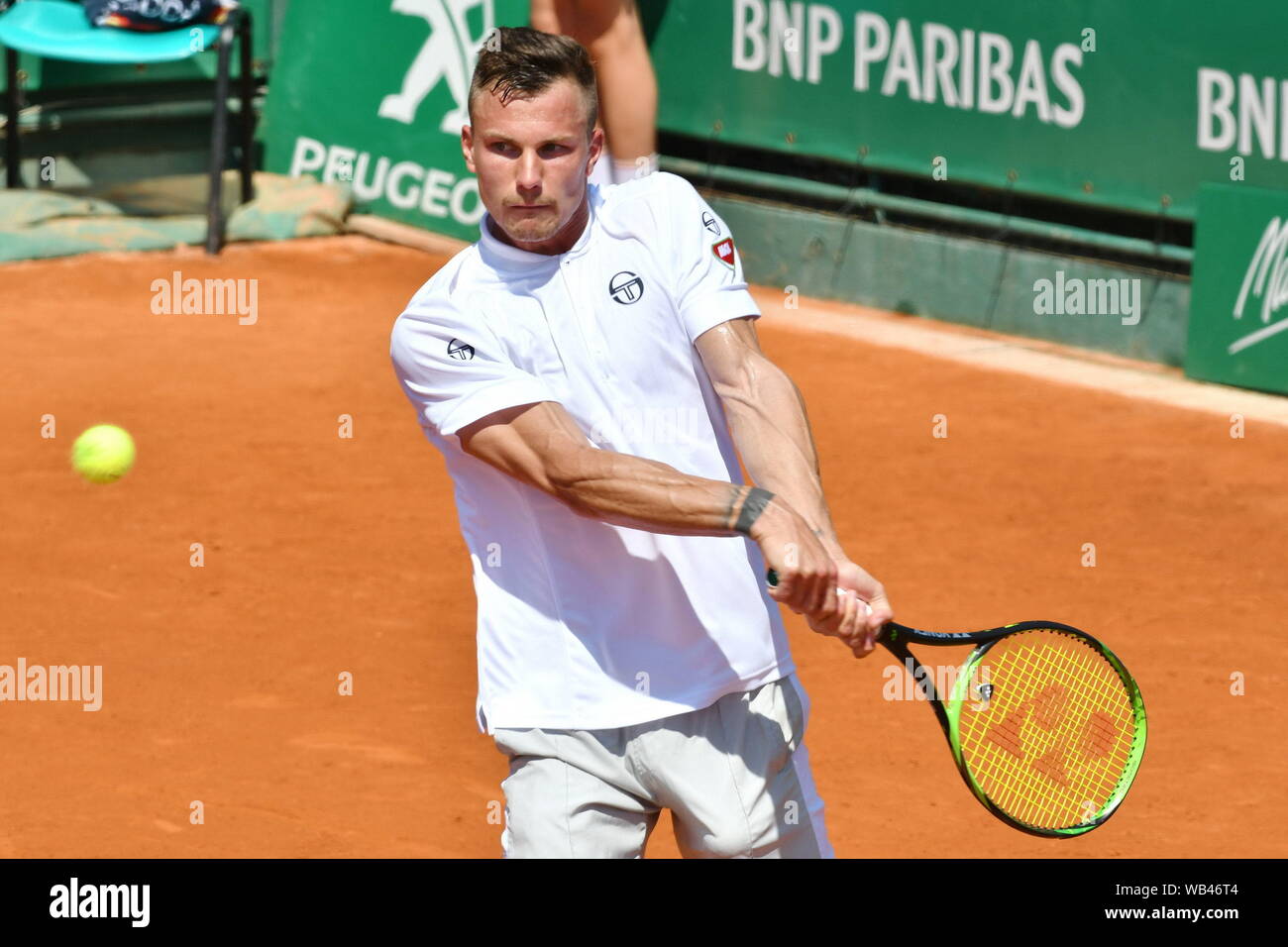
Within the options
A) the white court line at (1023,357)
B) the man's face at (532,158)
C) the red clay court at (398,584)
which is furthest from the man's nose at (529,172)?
the white court line at (1023,357)

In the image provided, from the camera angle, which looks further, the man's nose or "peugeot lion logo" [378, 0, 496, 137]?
"peugeot lion logo" [378, 0, 496, 137]

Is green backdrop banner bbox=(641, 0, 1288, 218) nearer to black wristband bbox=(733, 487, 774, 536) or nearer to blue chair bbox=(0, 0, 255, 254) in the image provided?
blue chair bbox=(0, 0, 255, 254)

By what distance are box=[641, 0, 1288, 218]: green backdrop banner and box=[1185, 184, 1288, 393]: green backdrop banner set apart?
0.19m

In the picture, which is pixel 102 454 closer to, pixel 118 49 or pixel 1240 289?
pixel 1240 289

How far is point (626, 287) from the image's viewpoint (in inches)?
132

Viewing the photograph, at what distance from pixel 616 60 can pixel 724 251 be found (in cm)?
676

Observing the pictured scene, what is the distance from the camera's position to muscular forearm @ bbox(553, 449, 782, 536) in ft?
10.2

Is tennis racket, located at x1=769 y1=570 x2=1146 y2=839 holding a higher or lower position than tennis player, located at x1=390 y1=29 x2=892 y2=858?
lower

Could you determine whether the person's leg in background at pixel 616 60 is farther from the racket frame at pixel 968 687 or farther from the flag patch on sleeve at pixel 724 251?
the racket frame at pixel 968 687

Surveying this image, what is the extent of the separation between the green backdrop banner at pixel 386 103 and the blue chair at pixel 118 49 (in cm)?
50

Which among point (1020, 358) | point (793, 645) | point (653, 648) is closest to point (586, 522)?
point (653, 648)

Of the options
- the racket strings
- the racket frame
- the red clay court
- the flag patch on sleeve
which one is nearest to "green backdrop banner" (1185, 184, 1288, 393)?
the red clay court

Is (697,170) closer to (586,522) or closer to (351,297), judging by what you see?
(351,297)

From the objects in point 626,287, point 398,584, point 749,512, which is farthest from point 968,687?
point 398,584
